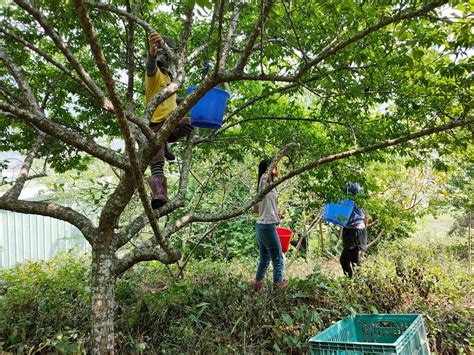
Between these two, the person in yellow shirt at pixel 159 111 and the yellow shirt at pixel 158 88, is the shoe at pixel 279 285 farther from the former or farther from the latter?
the yellow shirt at pixel 158 88

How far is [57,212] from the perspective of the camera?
245 cm

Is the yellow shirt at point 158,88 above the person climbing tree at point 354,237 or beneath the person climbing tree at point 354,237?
above

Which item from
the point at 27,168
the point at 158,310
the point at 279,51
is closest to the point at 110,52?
the point at 27,168

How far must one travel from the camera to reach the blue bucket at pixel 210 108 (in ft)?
8.13

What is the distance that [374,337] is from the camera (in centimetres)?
269

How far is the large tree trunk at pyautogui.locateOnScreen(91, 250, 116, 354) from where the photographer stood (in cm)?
229

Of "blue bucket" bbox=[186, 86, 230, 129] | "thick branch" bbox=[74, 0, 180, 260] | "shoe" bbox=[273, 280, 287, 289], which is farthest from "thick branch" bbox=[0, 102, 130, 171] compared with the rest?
"shoe" bbox=[273, 280, 287, 289]

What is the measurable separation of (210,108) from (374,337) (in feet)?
6.29

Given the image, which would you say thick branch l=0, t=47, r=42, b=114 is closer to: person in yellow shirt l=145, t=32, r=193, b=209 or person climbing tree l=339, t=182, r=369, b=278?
person in yellow shirt l=145, t=32, r=193, b=209

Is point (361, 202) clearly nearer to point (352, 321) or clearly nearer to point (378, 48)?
point (352, 321)

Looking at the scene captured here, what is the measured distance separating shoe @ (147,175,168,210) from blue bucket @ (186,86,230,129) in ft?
1.52

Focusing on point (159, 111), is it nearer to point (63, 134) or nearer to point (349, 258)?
point (63, 134)

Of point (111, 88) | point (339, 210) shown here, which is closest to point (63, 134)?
point (111, 88)

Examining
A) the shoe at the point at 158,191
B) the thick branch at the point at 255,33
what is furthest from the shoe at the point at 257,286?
the thick branch at the point at 255,33
